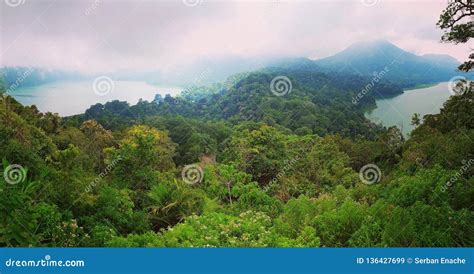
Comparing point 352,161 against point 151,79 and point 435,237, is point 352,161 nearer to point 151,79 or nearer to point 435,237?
point 151,79

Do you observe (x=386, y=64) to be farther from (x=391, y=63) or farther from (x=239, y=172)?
(x=239, y=172)

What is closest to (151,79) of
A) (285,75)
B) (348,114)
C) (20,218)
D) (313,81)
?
(285,75)

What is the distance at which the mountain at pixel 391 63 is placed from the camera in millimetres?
11000

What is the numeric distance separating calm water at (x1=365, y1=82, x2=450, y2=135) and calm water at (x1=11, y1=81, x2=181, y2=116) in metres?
4.98

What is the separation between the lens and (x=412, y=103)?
38.4 ft

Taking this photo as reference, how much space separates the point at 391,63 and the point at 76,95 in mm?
7083

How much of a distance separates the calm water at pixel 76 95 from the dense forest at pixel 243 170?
0.84 ft

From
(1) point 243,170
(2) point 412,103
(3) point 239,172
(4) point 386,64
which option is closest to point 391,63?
(4) point 386,64

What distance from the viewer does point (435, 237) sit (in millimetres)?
5863

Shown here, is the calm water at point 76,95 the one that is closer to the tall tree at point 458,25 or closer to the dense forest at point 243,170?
the dense forest at point 243,170

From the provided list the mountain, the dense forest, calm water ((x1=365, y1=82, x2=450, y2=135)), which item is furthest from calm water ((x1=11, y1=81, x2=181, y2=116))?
calm water ((x1=365, y1=82, x2=450, y2=135))

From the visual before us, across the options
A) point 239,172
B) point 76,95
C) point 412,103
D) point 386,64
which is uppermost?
point 386,64

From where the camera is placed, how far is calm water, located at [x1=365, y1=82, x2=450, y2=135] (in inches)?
452

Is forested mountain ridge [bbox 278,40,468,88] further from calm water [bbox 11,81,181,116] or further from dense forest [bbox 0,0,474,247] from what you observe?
calm water [bbox 11,81,181,116]
